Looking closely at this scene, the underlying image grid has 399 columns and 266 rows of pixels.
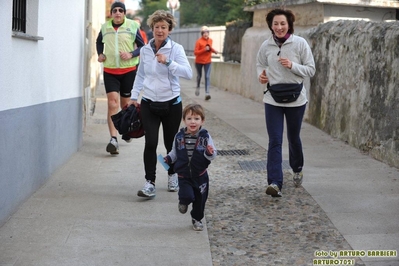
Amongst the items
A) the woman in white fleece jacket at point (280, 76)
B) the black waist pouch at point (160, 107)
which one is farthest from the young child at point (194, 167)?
the woman in white fleece jacket at point (280, 76)

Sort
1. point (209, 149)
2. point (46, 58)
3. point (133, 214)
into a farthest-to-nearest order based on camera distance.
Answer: point (46, 58) → point (133, 214) → point (209, 149)

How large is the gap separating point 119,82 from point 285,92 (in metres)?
2.99

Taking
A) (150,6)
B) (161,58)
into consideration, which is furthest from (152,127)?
(150,6)

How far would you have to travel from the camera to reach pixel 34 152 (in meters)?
7.02

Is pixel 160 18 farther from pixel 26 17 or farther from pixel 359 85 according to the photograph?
pixel 359 85

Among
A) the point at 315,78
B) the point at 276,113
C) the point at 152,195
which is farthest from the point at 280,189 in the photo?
the point at 315,78

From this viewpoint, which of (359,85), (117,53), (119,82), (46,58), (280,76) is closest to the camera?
(280,76)

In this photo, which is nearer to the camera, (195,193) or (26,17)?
(195,193)

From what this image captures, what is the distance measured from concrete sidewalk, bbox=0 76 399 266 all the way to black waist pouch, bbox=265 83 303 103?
3.15 feet

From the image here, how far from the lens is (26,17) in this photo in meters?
7.10

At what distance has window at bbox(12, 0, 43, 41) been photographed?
6.86 m

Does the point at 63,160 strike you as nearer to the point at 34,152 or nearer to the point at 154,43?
the point at 34,152

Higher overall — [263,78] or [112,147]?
[263,78]

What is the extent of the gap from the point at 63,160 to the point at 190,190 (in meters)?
2.97
